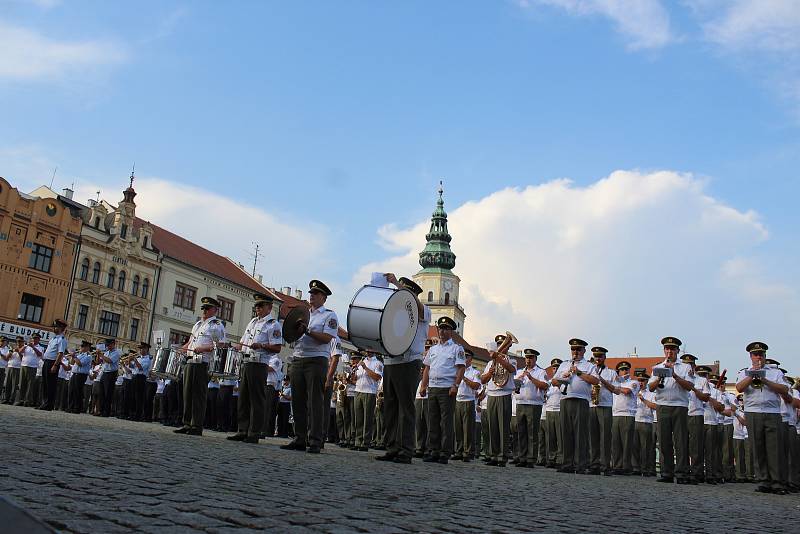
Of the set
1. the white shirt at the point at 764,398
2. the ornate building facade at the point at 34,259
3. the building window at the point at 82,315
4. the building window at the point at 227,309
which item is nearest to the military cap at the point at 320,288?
the white shirt at the point at 764,398

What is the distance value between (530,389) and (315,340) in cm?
626

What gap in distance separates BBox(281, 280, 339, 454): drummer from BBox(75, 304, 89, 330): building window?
132 feet

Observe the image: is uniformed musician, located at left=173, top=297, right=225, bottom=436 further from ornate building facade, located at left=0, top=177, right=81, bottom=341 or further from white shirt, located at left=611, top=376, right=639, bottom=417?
ornate building facade, located at left=0, top=177, right=81, bottom=341

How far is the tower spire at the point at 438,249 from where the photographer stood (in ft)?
391

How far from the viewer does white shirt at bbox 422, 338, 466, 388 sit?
1231cm

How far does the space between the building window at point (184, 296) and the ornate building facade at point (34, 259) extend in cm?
944

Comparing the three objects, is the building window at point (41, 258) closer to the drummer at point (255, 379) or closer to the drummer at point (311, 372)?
the drummer at point (255, 379)

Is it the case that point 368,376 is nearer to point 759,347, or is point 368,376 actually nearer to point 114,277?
point 759,347

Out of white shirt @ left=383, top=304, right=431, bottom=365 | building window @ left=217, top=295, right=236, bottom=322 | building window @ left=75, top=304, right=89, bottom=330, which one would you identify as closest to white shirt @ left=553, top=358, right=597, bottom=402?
white shirt @ left=383, top=304, right=431, bottom=365

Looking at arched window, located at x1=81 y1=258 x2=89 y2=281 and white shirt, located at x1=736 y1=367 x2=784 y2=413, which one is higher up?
arched window, located at x1=81 y1=258 x2=89 y2=281

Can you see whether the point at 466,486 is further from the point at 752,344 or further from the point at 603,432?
the point at 603,432

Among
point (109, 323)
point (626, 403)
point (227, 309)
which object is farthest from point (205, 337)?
point (227, 309)

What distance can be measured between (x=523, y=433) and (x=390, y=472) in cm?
793

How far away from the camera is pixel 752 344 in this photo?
12086mm
